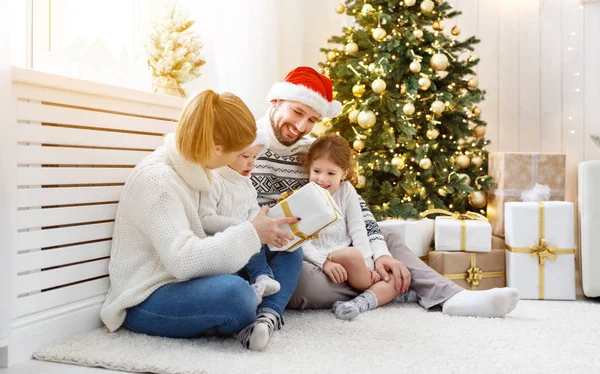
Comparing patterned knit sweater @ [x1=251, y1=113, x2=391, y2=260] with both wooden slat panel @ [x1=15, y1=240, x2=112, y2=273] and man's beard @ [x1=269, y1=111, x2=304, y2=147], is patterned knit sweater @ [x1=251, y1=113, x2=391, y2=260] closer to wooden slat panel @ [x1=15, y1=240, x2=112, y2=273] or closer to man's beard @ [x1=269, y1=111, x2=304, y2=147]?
man's beard @ [x1=269, y1=111, x2=304, y2=147]

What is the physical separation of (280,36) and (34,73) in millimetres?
1947

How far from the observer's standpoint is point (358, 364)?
4.91 ft

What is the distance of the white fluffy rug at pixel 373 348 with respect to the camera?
1480 mm

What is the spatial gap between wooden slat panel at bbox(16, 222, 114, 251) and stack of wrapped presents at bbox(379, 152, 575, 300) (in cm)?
118

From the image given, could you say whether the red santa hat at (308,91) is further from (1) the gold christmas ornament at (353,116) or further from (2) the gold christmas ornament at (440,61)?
(2) the gold christmas ornament at (440,61)

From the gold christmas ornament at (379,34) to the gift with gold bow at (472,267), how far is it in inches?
40.8

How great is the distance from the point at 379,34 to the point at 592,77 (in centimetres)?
134

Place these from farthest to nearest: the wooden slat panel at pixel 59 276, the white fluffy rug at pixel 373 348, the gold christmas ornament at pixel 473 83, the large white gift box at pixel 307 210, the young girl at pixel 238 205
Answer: the gold christmas ornament at pixel 473 83
the young girl at pixel 238 205
the large white gift box at pixel 307 210
the wooden slat panel at pixel 59 276
the white fluffy rug at pixel 373 348

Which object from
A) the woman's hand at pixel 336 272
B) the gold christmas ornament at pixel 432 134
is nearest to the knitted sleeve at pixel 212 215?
the woman's hand at pixel 336 272

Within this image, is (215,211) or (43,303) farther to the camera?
(215,211)

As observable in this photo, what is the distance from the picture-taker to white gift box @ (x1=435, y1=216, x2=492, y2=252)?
2.62 meters

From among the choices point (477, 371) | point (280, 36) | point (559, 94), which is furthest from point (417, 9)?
point (477, 371)

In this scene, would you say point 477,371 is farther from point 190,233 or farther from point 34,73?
point 34,73

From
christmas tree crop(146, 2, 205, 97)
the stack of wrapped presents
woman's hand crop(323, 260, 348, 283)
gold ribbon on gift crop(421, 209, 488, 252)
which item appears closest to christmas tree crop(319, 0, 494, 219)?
gold ribbon on gift crop(421, 209, 488, 252)
